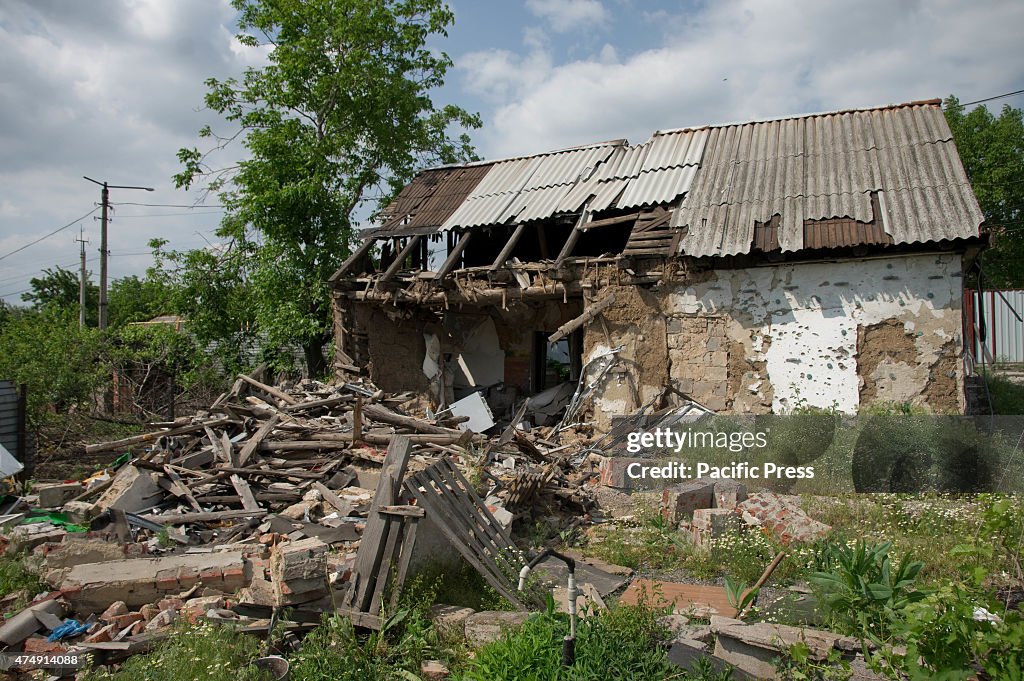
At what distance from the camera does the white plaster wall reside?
372 inches

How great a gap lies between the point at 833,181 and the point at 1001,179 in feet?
52.3

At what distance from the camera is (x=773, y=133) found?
1265 centimetres

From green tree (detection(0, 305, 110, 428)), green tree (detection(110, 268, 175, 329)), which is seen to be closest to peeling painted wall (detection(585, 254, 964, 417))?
green tree (detection(0, 305, 110, 428))

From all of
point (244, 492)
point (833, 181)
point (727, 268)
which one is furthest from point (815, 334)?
point (244, 492)

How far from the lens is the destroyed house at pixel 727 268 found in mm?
9578

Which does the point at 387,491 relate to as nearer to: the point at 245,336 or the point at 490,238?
the point at 490,238

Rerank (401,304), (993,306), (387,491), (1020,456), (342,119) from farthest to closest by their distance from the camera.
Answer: (342,119) → (993,306) → (401,304) → (1020,456) → (387,491)

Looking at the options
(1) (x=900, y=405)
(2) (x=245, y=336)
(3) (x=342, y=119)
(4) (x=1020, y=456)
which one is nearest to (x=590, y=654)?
(4) (x=1020, y=456)

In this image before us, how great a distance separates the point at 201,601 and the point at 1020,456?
798 centimetres

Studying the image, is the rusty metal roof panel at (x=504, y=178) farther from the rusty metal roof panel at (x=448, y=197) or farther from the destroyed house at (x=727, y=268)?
the rusty metal roof panel at (x=448, y=197)

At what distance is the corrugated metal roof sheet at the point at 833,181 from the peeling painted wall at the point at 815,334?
0.50 meters

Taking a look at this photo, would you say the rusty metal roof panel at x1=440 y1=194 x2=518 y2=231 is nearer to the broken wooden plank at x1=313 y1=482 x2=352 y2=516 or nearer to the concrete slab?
the broken wooden plank at x1=313 y1=482 x2=352 y2=516

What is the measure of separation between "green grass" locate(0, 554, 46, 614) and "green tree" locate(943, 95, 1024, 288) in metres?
25.5

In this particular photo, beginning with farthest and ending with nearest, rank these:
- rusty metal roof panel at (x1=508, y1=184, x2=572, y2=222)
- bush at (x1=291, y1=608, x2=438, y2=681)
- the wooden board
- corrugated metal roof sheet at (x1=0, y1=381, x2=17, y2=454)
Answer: rusty metal roof panel at (x1=508, y1=184, x2=572, y2=222) → corrugated metal roof sheet at (x1=0, y1=381, x2=17, y2=454) → the wooden board → bush at (x1=291, y1=608, x2=438, y2=681)
